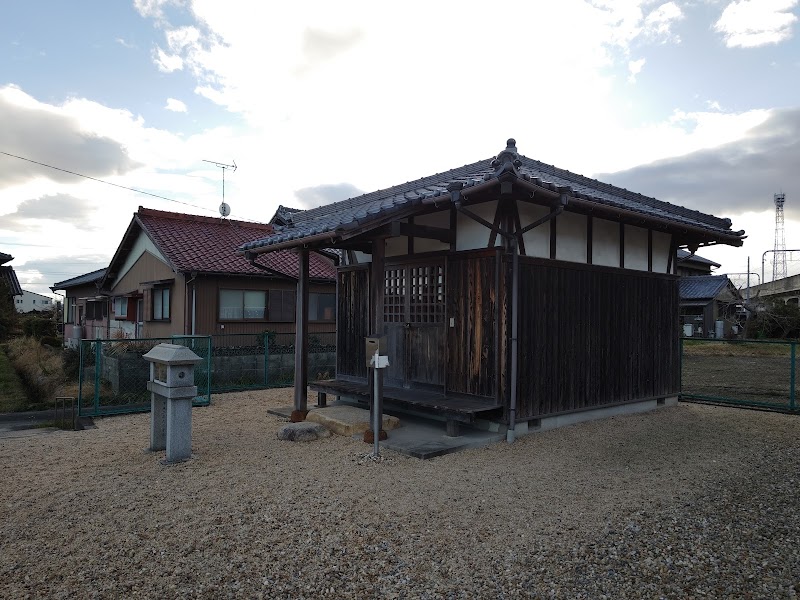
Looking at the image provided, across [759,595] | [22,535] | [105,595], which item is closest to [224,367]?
[22,535]

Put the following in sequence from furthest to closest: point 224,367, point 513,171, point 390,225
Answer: point 224,367, point 390,225, point 513,171

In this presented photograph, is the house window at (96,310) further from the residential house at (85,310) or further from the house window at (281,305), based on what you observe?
the house window at (281,305)

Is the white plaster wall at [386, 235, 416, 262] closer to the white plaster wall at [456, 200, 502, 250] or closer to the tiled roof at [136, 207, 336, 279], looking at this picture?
the white plaster wall at [456, 200, 502, 250]

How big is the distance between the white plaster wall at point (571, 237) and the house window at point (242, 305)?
30.7 ft

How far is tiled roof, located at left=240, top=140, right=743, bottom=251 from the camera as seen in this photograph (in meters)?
6.11

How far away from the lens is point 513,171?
5.57m

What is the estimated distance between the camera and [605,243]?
8008 mm

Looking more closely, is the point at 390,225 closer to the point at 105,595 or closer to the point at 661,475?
the point at 661,475

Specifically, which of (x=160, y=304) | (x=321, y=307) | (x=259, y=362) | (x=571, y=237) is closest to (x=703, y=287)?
A: (x=321, y=307)

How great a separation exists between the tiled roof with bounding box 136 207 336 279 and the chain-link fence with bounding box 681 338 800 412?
31.8ft

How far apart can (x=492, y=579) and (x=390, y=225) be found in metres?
4.08

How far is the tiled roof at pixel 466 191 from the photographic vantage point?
240 inches

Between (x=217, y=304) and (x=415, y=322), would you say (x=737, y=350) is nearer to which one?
(x=415, y=322)

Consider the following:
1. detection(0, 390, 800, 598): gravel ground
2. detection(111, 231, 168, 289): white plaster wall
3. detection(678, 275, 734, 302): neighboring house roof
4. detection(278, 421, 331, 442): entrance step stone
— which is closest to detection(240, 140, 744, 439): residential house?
detection(278, 421, 331, 442): entrance step stone
